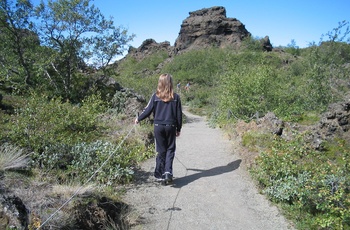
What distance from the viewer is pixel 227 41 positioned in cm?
7706

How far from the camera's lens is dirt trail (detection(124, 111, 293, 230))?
462 centimetres

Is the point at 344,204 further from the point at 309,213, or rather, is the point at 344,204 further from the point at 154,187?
the point at 154,187

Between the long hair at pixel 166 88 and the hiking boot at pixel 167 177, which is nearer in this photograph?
the long hair at pixel 166 88

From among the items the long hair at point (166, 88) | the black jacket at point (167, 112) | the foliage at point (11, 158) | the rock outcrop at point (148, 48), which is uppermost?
the rock outcrop at point (148, 48)

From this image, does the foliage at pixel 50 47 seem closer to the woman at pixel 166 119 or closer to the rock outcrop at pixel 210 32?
the woman at pixel 166 119

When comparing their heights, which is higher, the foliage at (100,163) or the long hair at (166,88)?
the long hair at (166,88)

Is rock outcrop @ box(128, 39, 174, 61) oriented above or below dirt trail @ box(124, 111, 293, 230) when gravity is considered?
above

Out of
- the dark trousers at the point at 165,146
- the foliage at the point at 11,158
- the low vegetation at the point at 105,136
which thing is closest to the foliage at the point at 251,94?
the low vegetation at the point at 105,136

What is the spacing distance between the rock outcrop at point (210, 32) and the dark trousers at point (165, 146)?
71255 mm

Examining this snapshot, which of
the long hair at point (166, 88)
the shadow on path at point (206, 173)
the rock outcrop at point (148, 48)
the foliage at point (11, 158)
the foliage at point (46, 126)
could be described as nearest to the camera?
the foliage at point (11, 158)

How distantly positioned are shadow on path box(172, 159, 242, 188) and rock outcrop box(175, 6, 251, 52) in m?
69.7

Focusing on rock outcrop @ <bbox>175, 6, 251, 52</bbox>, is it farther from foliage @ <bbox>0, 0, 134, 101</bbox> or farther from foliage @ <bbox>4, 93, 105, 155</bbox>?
foliage @ <bbox>4, 93, 105, 155</bbox>

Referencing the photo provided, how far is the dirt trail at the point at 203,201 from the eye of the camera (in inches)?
182

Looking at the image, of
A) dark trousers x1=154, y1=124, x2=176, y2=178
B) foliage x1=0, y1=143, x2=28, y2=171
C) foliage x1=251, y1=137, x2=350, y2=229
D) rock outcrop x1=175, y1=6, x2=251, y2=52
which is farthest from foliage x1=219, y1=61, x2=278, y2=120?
rock outcrop x1=175, y1=6, x2=251, y2=52
